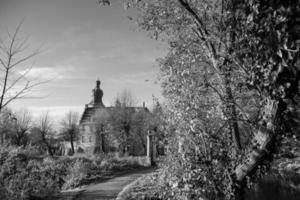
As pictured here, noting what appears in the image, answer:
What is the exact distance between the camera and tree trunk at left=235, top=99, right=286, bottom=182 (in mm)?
3381

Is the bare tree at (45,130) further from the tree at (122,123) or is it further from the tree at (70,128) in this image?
the tree at (122,123)

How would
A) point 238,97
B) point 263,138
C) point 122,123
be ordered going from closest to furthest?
point 263,138
point 238,97
point 122,123

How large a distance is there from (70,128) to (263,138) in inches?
1507

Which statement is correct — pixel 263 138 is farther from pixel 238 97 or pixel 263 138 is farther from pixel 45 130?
pixel 45 130

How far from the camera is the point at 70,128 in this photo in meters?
38.1

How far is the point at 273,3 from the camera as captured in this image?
2988mm

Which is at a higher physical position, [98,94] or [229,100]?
[98,94]

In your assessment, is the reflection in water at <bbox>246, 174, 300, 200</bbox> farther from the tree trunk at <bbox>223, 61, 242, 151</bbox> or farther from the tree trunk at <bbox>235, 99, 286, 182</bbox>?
the tree trunk at <bbox>235, 99, 286, 182</bbox>

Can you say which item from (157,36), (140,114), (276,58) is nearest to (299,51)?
(276,58)

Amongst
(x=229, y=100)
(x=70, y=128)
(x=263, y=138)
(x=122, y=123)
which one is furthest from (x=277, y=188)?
(x=70, y=128)

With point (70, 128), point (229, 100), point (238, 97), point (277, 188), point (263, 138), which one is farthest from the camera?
point (70, 128)

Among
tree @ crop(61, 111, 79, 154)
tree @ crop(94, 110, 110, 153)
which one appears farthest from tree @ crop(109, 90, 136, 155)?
tree @ crop(61, 111, 79, 154)

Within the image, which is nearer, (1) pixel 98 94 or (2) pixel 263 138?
(2) pixel 263 138

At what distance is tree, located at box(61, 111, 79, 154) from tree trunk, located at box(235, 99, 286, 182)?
36.4m
